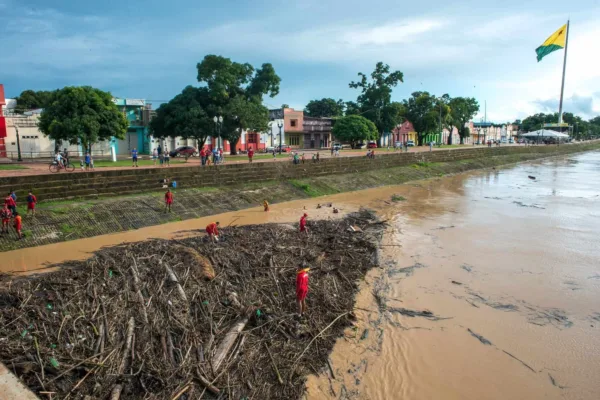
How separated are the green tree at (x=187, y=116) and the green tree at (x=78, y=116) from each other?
6.26 meters

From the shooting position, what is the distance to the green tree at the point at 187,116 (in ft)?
113

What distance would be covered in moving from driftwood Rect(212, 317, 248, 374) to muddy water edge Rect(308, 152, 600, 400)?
1.65 meters

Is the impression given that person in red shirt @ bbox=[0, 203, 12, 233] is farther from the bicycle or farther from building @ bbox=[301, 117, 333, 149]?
building @ bbox=[301, 117, 333, 149]

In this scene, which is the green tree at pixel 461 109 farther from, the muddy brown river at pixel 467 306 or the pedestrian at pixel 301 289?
the pedestrian at pixel 301 289

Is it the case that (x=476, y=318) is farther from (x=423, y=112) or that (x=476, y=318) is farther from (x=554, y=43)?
(x=554, y=43)

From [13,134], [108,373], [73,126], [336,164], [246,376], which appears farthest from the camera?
[13,134]

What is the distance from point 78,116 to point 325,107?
67.2 metres

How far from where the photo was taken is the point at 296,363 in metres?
7.27

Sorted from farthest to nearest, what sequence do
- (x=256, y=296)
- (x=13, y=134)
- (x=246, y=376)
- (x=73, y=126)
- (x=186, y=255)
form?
(x=13, y=134), (x=73, y=126), (x=186, y=255), (x=256, y=296), (x=246, y=376)

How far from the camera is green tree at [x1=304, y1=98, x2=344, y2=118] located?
89.0 meters

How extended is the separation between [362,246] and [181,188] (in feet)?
40.8

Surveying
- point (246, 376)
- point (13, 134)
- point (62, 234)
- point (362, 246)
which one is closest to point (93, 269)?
point (246, 376)

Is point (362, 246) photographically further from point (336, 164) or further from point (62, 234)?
point (336, 164)

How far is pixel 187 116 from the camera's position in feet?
112
